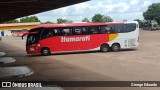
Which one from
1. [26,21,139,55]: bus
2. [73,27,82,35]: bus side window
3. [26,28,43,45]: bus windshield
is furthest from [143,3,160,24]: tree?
[26,28,43,45]: bus windshield

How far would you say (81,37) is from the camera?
27.6m

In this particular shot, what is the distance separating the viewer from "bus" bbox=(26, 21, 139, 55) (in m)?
26.9

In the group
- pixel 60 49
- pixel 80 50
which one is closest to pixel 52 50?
pixel 60 49

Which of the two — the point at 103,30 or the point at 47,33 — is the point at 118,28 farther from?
the point at 47,33

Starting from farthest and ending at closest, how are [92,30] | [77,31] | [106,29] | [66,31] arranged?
[106,29] < [92,30] < [77,31] < [66,31]

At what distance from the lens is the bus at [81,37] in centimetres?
2694

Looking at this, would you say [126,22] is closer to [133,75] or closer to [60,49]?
[60,49]

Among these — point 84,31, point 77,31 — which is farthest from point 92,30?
point 77,31

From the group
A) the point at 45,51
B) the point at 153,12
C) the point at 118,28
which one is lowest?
the point at 45,51

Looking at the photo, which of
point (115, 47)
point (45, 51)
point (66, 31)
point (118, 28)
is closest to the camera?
point (45, 51)

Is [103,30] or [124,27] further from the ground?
[124,27]

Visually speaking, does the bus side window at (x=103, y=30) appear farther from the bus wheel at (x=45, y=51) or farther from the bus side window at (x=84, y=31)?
the bus wheel at (x=45, y=51)

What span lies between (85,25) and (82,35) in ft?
3.07

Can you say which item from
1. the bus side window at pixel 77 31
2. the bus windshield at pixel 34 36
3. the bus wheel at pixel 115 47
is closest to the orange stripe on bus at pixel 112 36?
the bus wheel at pixel 115 47
